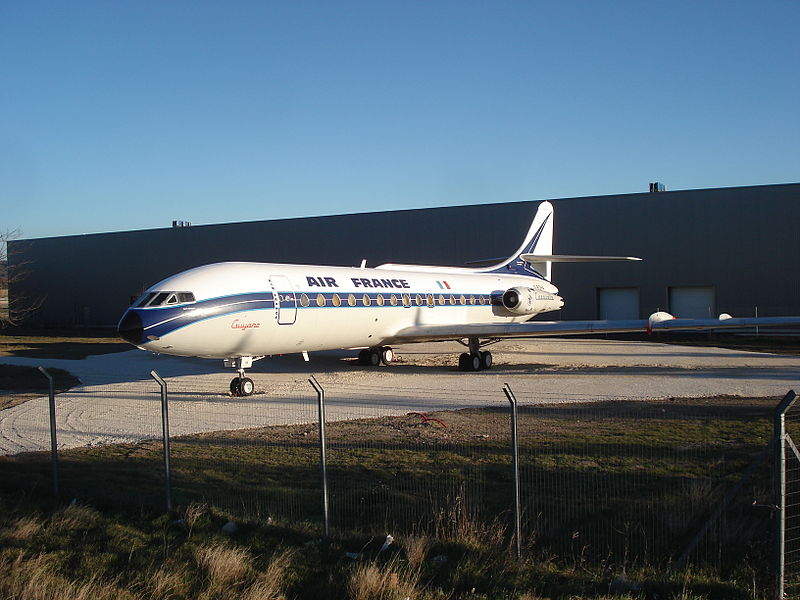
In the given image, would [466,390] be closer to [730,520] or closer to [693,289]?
[730,520]

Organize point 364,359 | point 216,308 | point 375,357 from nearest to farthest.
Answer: point 216,308, point 364,359, point 375,357

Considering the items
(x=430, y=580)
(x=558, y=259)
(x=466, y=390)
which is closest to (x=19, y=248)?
(x=558, y=259)

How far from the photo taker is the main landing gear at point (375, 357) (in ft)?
81.8

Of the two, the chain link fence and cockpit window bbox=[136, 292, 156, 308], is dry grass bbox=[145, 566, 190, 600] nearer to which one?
the chain link fence

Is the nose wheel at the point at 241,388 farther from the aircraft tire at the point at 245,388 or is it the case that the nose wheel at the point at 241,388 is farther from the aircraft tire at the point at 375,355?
the aircraft tire at the point at 375,355

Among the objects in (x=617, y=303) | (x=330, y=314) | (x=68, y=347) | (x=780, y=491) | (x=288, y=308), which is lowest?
(x=68, y=347)

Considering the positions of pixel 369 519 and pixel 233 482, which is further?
pixel 233 482

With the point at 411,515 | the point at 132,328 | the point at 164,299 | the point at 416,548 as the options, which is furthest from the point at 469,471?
the point at 164,299

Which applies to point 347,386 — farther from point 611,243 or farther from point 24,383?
point 611,243

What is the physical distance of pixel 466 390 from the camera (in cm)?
1797

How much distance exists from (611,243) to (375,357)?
21.2 metres

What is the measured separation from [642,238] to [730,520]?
114 ft

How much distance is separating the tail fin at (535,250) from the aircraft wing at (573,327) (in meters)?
8.63

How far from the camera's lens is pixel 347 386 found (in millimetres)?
19297
